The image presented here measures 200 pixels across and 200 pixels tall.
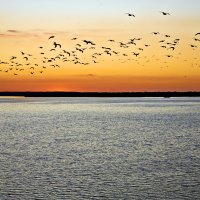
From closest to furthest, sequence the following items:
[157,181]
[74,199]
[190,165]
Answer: [74,199] → [157,181] → [190,165]

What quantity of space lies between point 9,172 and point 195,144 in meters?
25.5

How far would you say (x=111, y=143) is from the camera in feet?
183

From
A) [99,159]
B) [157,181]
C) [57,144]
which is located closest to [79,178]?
[157,181]

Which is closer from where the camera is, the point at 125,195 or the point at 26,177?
the point at 125,195

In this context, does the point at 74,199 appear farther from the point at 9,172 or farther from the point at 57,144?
the point at 57,144

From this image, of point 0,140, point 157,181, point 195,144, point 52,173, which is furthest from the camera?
point 0,140

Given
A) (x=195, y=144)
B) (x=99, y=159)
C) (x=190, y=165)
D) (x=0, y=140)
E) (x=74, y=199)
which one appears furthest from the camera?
(x=0, y=140)

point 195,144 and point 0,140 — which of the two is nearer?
point 195,144

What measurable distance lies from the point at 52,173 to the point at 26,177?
2215 millimetres

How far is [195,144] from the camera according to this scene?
54.3 meters

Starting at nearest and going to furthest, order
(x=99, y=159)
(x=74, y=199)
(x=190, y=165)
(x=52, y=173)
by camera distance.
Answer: (x=74, y=199) → (x=52, y=173) → (x=190, y=165) → (x=99, y=159)

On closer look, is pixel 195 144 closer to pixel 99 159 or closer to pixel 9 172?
pixel 99 159

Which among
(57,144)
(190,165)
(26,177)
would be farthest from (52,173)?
(57,144)

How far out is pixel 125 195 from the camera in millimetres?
28000
